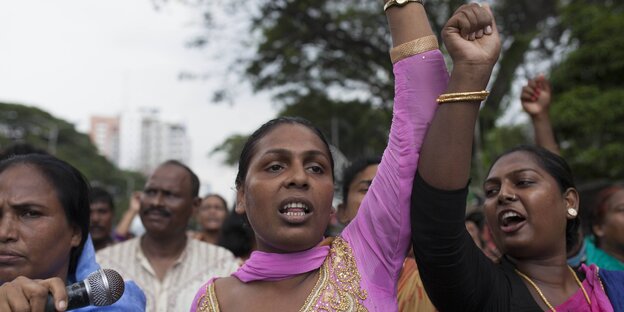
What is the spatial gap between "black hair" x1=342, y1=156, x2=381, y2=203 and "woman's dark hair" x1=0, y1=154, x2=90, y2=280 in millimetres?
1552

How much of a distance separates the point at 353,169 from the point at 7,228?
1957 mm

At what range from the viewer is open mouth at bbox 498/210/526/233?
216cm

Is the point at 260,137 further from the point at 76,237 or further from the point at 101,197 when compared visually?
the point at 101,197

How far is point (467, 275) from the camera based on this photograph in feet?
5.56

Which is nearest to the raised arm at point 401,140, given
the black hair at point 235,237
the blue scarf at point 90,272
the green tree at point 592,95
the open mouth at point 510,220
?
the open mouth at point 510,220

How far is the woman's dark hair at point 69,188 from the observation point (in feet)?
6.96

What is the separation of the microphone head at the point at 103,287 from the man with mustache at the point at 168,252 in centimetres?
215

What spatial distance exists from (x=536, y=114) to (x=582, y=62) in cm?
968

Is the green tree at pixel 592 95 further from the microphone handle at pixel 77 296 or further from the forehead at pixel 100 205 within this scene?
the microphone handle at pixel 77 296

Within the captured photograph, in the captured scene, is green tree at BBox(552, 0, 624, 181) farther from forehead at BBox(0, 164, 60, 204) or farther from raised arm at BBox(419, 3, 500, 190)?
forehead at BBox(0, 164, 60, 204)

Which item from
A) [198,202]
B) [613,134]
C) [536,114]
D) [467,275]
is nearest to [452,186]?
[467,275]

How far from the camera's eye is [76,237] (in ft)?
7.21

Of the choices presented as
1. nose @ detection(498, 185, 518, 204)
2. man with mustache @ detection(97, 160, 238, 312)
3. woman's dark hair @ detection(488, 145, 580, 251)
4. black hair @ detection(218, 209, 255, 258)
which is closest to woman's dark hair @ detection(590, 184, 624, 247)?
woman's dark hair @ detection(488, 145, 580, 251)

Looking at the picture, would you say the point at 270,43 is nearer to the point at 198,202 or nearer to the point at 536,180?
the point at 198,202
